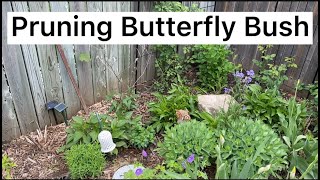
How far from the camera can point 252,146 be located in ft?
8.61

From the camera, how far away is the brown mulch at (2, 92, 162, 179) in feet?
9.25

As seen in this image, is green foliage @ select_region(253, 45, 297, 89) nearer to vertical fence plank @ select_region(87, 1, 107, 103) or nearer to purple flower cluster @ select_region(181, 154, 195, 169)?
purple flower cluster @ select_region(181, 154, 195, 169)

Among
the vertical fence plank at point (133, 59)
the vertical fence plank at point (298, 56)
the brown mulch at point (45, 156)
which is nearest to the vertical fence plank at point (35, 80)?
the brown mulch at point (45, 156)

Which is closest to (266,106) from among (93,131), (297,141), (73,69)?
(297,141)

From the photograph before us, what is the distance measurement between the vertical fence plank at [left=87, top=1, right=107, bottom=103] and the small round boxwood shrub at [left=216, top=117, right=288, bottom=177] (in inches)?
58.3

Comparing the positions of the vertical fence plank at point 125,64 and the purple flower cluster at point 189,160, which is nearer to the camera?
the purple flower cluster at point 189,160

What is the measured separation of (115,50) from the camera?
3.44 metres

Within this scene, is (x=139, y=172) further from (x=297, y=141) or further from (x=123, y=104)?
(x=297, y=141)

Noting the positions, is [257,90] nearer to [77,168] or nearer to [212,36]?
[212,36]

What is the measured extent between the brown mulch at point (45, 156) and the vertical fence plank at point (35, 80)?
0.40 feet

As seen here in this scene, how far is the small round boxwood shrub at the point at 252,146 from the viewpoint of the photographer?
2.60 metres

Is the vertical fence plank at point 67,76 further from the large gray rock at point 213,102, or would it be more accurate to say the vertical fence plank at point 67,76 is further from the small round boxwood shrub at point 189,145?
the large gray rock at point 213,102

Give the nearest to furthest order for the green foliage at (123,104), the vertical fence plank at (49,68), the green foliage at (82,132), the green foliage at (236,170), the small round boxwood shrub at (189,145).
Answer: the green foliage at (236,170)
the small round boxwood shrub at (189,145)
the vertical fence plank at (49,68)
the green foliage at (82,132)
the green foliage at (123,104)

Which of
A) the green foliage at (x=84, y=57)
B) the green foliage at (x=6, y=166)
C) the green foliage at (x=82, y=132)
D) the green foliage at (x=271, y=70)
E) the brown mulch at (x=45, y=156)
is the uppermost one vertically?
the green foliage at (x=84, y=57)
